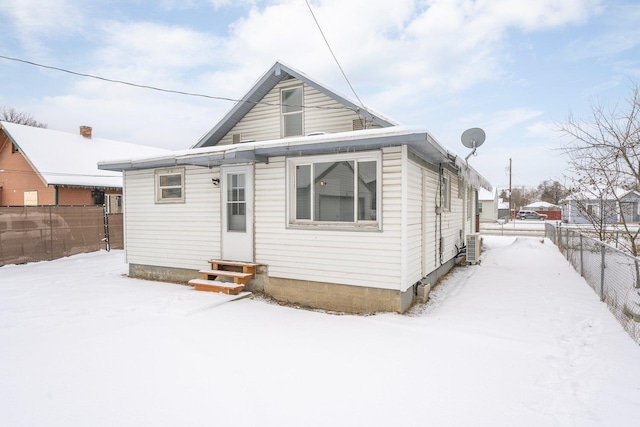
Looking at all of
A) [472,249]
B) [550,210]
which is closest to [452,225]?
[472,249]

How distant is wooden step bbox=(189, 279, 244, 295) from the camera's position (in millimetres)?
7004

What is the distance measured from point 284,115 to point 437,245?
214 inches

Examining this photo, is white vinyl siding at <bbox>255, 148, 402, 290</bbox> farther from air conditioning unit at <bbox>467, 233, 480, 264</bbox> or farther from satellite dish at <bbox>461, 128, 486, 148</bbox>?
air conditioning unit at <bbox>467, 233, 480, 264</bbox>

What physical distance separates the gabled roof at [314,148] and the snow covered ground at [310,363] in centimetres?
292

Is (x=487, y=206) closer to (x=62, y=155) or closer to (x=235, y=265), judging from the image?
(x=235, y=265)

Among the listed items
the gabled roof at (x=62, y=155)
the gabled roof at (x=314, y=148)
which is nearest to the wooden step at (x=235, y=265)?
the gabled roof at (x=314, y=148)

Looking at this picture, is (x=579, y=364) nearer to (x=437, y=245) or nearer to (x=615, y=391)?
(x=615, y=391)

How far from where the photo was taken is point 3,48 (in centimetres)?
754

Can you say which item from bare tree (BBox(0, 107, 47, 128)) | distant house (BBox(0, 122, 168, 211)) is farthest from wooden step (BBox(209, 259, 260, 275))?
bare tree (BBox(0, 107, 47, 128))

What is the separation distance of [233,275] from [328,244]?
2238 mm

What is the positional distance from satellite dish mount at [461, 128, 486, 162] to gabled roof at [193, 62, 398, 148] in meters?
1.70

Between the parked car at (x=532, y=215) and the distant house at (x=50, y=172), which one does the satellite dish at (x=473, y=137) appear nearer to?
the distant house at (x=50, y=172)

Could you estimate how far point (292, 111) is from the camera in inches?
372

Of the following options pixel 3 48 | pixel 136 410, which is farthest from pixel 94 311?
pixel 3 48
